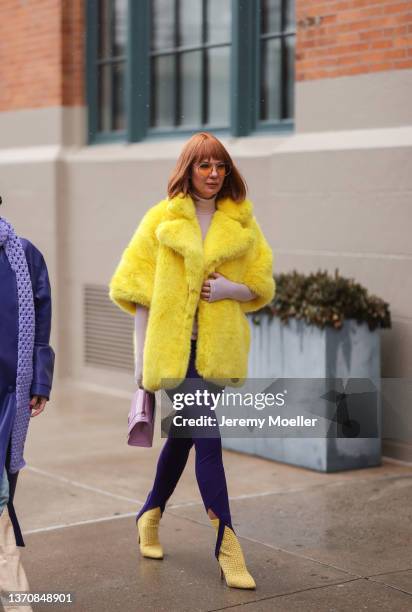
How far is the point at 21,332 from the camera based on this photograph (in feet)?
15.2

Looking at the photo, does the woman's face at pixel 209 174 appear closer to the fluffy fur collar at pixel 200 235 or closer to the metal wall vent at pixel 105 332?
the fluffy fur collar at pixel 200 235

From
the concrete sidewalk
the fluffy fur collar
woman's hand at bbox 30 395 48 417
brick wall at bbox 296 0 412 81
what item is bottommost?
the concrete sidewalk

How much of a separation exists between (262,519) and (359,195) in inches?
108

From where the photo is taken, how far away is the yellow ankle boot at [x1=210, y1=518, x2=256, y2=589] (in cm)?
528

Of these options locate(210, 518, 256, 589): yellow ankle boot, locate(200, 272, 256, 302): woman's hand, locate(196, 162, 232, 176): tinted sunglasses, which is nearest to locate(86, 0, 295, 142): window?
locate(196, 162, 232, 176): tinted sunglasses

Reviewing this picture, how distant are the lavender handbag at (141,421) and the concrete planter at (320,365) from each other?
2.27 meters

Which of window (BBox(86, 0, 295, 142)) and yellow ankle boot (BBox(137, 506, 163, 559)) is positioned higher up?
window (BBox(86, 0, 295, 142))

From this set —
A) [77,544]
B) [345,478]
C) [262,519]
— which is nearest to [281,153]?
[345,478]

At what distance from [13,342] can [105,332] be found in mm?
6437

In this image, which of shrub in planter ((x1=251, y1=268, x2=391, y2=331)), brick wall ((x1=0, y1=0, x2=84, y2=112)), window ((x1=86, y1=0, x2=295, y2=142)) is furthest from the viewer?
brick wall ((x1=0, y1=0, x2=84, y2=112))

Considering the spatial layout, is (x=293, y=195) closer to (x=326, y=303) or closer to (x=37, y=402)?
(x=326, y=303)

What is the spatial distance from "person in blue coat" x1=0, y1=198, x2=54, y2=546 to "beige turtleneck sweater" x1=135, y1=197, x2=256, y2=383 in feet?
2.38

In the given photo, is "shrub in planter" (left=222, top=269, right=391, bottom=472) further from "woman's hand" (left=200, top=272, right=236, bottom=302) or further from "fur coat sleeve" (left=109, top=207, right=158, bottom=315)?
"fur coat sleeve" (left=109, top=207, right=158, bottom=315)

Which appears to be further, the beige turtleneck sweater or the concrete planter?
the concrete planter
